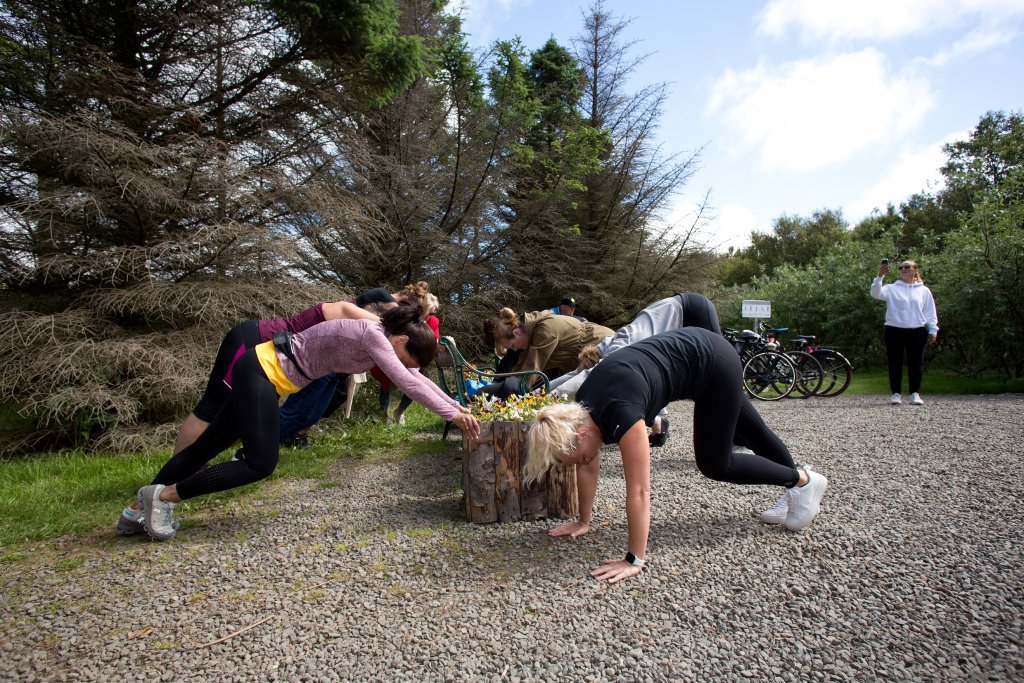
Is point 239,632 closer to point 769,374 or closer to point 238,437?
point 238,437

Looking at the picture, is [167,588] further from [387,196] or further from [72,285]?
[387,196]

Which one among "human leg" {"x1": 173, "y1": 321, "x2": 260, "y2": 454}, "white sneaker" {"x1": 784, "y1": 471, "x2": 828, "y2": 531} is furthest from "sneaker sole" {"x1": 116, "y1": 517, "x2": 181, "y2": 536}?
"white sneaker" {"x1": 784, "y1": 471, "x2": 828, "y2": 531}

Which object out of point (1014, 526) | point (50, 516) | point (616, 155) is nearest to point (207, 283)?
point (50, 516)

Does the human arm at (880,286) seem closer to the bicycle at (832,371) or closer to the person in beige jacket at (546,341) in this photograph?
the bicycle at (832,371)

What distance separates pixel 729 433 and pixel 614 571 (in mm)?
900

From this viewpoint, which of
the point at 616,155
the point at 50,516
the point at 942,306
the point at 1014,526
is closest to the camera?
the point at 1014,526

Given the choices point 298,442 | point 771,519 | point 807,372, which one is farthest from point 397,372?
point 807,372

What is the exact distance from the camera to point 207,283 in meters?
5.87

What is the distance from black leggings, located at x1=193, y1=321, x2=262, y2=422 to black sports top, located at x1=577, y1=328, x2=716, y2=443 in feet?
7.23

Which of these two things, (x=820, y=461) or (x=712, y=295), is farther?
(x=712, y=295)

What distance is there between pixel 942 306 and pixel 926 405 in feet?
10.4

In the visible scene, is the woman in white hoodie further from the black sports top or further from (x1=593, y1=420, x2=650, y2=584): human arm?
(x1=593, y1=420, x2=650, y2=584): human arm

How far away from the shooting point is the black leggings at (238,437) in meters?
3.06

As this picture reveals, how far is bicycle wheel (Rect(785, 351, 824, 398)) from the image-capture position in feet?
30.0
